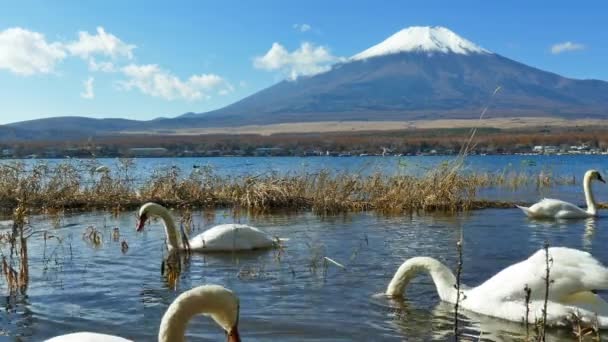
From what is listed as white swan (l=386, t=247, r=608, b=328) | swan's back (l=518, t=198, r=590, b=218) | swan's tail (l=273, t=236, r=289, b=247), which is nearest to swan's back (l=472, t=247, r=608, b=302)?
white swan (l=386, t=247, r=608, b=328)

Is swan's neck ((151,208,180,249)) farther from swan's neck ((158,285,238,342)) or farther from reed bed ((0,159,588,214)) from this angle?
swan's neck ((158,285,238,342))

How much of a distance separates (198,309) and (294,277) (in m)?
A: 4.88

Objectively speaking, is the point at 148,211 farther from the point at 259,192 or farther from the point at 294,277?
the point at 259,192

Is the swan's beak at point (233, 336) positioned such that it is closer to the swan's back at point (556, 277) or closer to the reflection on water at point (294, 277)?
the reflection on water at point (294, 277)

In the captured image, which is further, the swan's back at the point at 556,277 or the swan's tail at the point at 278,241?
the swan's tail at the point at 278,241

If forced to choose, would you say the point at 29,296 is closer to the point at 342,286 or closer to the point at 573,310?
the point at 342,286

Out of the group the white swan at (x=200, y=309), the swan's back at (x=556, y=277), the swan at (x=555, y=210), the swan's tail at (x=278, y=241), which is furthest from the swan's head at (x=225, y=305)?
the swan at (x=555, y=210)

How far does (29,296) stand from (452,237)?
25.6 feet

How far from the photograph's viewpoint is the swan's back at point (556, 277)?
7.18 meters

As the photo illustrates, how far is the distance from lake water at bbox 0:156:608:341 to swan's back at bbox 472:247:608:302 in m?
0.37

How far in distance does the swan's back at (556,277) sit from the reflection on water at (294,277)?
36 centimetres

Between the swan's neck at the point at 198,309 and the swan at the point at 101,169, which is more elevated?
the swan at the point at 101,169

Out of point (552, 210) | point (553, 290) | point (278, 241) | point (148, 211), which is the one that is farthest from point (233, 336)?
point (552, 210)

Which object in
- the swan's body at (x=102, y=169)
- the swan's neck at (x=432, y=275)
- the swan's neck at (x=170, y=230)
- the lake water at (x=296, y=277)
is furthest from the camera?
the swan's body at (x=102, y=169)
